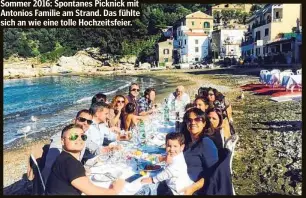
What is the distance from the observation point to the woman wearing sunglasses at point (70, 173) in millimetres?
3010

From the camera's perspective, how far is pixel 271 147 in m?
6.02

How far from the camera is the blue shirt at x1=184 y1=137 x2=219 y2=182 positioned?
362cm

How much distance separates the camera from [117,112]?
620cm

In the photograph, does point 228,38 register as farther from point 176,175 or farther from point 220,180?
point 176,175

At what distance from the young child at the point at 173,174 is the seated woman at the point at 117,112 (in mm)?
2543

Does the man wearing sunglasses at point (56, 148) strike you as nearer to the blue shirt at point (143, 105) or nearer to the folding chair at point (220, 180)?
the folding chair at point (220, 180)

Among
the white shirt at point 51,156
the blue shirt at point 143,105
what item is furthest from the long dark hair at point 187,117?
the blue shirt at point 143,105

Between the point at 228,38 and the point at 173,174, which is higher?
the point at 228,38

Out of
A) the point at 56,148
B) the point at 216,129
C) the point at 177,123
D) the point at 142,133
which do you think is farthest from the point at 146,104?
the point at 56,148

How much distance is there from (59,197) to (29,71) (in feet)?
148

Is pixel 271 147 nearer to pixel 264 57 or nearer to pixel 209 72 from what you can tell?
pixel 264 57

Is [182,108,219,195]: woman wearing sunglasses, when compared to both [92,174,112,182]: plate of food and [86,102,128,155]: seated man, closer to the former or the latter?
[92,174,112,182]: plate of food

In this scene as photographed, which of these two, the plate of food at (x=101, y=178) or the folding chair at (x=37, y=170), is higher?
the folding chair at (x=37, y=170)

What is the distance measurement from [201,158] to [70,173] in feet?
4.52
